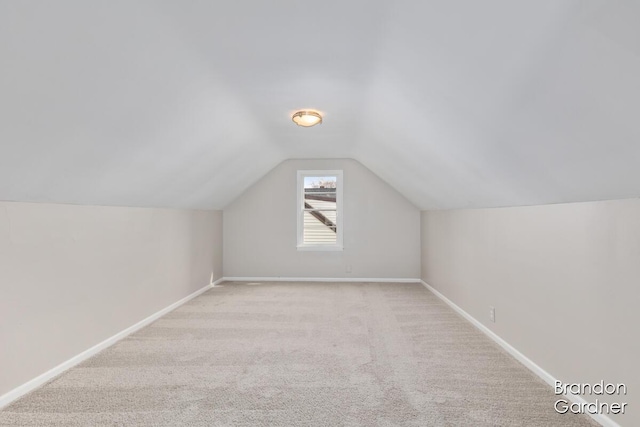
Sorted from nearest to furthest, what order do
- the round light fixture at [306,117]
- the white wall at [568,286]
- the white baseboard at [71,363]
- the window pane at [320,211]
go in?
the white wall at [568,286]
the white baseboard at [71,363]
the round light fixture at [306,117]
the window pane at [320,211]

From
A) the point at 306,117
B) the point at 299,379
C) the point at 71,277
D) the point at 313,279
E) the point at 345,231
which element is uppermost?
the point at 306,117

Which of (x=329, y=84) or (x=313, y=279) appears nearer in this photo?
(x=329, y=84)

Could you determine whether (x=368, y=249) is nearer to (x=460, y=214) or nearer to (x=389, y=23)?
(x=460, y=214)

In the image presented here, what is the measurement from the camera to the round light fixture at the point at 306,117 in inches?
120

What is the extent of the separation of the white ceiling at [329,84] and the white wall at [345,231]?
281cm

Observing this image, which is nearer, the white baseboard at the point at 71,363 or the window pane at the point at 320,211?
the white baseboard at the point at 71,363

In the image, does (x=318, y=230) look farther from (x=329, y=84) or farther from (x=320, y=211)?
(x=329, y=84)

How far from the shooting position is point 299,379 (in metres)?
2.36

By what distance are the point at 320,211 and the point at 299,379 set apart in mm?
3798

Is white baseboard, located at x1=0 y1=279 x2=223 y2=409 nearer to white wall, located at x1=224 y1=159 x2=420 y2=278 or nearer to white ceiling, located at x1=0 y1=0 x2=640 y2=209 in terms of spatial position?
white ceiling, located at x1=0 y1=0 x2=640 y2=209

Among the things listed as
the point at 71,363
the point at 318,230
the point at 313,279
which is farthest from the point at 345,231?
the point at 71,363

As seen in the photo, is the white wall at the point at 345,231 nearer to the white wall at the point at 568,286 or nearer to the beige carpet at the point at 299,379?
the beige carpet at the point at 299,379

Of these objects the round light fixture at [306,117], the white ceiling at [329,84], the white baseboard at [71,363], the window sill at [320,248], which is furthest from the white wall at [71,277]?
the window sill at [320,248]

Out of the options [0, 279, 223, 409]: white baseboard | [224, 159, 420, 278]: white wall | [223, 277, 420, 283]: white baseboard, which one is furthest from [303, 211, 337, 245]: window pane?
[0, 279, 223, 409]: white baseboard
